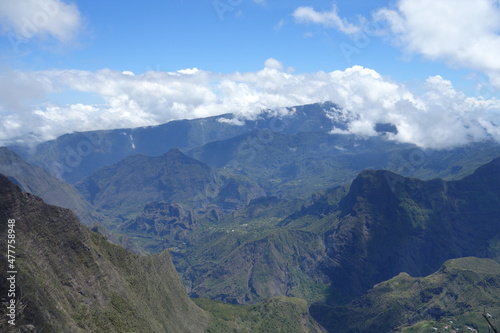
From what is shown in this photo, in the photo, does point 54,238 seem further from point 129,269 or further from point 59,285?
point 129,269

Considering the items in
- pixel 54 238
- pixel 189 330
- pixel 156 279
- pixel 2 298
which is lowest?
pixel 189 330

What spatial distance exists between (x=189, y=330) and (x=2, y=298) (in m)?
123

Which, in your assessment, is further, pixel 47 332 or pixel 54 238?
pixel 54 238

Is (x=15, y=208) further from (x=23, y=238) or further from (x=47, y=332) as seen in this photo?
(x=47, y=332)

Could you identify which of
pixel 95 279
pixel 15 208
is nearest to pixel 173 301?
pixel 95 279

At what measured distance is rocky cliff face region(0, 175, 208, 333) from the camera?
9962 centimetres

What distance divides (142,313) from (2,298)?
72.6 meters

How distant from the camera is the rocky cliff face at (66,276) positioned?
327 feet

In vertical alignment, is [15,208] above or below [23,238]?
above

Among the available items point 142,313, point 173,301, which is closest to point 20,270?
point 142,313

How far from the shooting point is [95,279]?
13550 cm

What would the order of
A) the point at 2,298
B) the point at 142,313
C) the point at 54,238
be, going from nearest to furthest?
the point at 2,298 < the point at 54,238 < the point at 142,313

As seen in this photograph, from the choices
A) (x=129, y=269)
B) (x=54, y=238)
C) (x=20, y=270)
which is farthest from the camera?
(x=129, y=269)

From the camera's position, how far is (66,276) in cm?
12425
